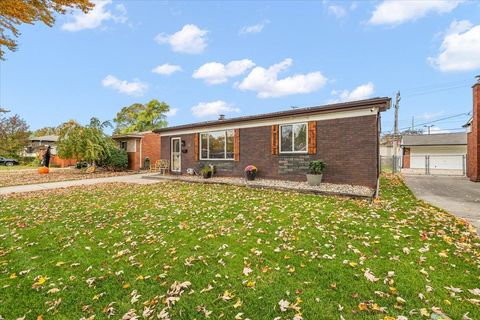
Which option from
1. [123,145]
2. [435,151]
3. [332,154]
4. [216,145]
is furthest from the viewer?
[435,151]

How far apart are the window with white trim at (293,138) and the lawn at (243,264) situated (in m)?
4.63

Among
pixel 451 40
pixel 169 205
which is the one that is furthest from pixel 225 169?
pixel 451 40

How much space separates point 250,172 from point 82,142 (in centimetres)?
1390

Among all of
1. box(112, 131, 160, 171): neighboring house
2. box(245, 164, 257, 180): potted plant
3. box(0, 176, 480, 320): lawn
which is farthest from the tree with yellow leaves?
box(112, 131, 160, 171): neighboring house

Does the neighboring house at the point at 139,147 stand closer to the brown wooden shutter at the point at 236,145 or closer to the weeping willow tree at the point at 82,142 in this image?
the weeping willow tree at the point at 82,142

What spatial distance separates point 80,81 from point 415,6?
2444 centimetres

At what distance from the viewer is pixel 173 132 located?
15805 mm

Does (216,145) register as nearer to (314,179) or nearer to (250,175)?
(250,175)

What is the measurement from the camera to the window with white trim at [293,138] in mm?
10547

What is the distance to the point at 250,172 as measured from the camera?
11.5m

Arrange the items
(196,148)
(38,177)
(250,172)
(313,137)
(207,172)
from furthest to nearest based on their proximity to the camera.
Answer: (38,177)
(196,148)
(207,172)
(250,172)
(313,137)

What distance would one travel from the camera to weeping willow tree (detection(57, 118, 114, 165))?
1806cm

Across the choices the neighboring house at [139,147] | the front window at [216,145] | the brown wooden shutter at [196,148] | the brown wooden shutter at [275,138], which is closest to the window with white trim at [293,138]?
the brown wooden shutter at [275,138]

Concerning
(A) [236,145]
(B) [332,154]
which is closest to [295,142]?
(B) [332,154]
